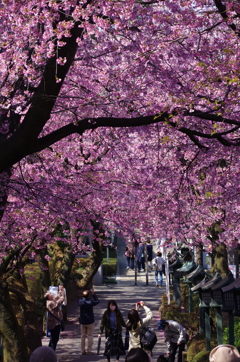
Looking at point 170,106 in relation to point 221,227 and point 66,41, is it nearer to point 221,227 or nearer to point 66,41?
point 66,41

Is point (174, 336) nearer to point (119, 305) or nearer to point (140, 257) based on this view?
point (119, 305)

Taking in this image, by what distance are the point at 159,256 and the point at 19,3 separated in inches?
917

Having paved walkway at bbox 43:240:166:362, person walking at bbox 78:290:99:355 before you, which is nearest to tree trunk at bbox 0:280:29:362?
paved walkway at bbox 43:240:166:362

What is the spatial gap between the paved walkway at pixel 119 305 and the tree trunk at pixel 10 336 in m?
3.20

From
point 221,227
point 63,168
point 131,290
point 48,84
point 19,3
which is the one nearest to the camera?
point 48,84

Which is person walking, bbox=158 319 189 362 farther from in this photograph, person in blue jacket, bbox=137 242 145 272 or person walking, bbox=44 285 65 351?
person in blue jacket, bbox=137 242 145 272

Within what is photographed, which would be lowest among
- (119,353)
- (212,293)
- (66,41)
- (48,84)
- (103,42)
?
(119,353)

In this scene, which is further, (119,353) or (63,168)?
(63,168)

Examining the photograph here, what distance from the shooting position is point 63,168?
1520 cm

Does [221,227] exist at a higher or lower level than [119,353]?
higher

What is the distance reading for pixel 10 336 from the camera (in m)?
12.0

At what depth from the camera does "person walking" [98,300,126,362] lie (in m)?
13.7

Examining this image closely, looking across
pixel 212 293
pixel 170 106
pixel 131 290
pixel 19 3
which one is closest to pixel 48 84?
pixel 19 3

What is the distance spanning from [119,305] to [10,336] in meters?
12.6
